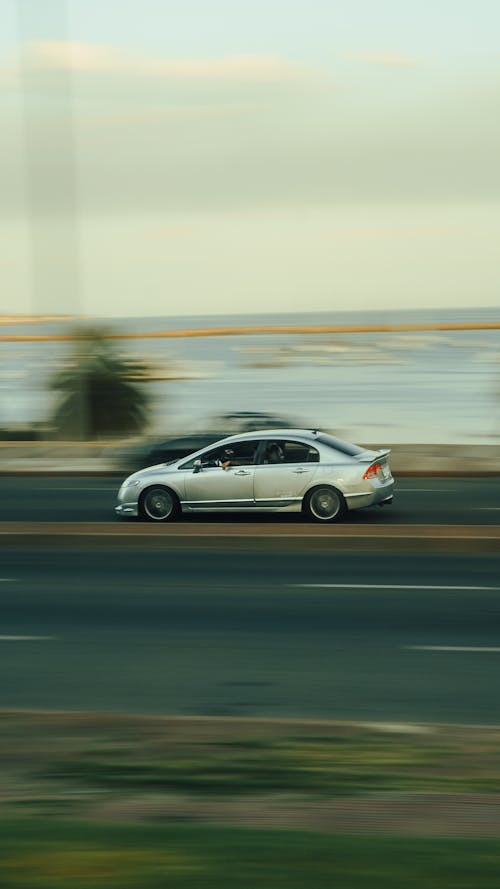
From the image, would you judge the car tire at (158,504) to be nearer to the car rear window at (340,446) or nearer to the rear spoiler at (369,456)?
the car rear window at (340,446)

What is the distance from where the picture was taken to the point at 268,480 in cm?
1658

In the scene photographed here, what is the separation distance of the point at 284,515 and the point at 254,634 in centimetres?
768

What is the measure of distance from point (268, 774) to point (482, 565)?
7891 mm

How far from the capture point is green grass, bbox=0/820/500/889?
4133 millimetres

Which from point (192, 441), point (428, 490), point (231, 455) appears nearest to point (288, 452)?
point (231, 455)

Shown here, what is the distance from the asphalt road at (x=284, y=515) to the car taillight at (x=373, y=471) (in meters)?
0.85

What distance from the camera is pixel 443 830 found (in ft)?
15.8

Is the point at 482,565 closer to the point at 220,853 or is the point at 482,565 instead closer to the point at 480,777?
the point at 480,777

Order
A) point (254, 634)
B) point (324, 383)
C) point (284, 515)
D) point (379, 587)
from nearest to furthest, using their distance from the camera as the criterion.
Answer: point (254, 634), point (379, 587), point (284, 515), point (324, 383)

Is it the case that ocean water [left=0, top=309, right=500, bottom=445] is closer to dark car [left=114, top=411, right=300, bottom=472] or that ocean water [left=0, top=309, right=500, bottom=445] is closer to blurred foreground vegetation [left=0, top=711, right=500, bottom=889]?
dark car [left=114, top=411, right=300, bottom=472]

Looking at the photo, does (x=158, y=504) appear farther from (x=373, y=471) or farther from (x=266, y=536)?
(x=373, y=471)

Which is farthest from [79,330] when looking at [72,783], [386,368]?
[386,368]

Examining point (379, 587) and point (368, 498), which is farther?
point (368, 498)

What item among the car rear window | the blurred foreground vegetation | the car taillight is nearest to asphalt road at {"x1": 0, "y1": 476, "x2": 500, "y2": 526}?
the car taillight
